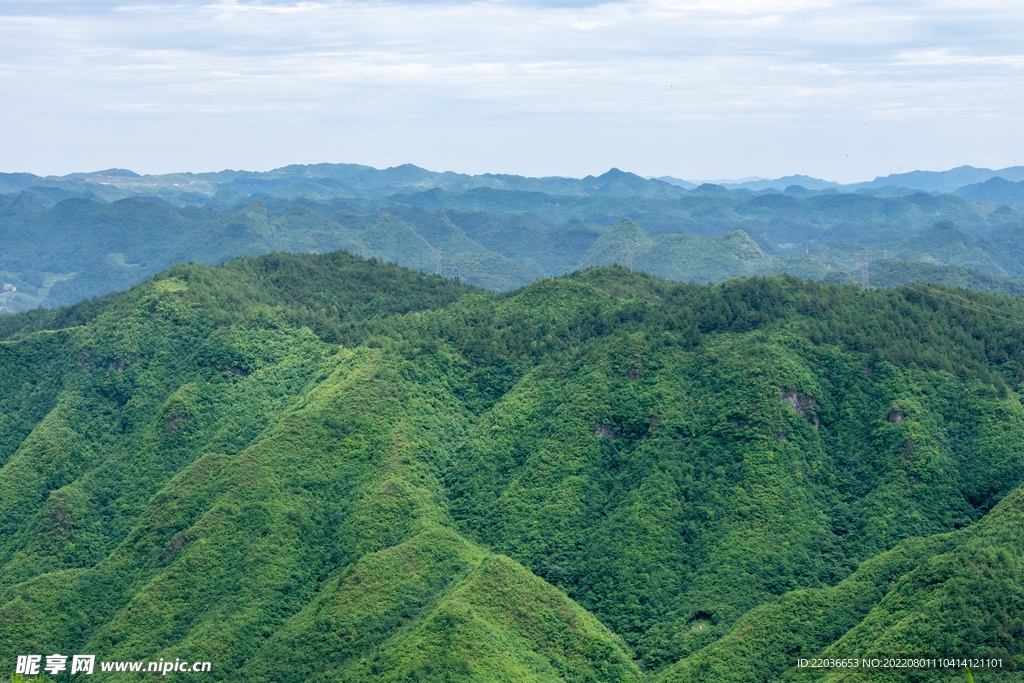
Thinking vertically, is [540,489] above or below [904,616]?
above

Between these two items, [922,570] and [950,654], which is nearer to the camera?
[950,654]

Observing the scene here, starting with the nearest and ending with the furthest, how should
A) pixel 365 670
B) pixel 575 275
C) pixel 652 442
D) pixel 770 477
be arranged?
pixel 365 670 → pixel 770 477 → pixel 652 442 → pixel 575 275

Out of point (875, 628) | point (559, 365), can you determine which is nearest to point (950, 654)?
point (875, 628)

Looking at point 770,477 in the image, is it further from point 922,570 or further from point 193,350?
point 193,350

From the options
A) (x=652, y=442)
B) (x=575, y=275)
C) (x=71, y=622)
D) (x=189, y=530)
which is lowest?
(x=71, y=622)

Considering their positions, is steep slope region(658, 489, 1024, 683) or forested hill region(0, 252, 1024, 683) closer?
steep slope region(658, 489, 1024, 683)

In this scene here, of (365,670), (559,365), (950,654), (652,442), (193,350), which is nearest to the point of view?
(950,654)

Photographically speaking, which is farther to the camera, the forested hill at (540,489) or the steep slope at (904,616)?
the forested hill at (540,489)

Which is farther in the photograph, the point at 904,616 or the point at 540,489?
the point at 540,489
